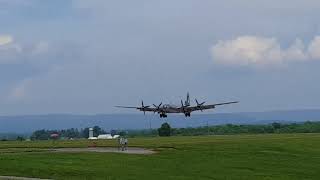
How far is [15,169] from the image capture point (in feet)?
127

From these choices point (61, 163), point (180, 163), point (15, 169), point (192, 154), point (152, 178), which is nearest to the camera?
point (152, 178)

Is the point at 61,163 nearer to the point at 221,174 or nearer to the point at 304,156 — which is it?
the point at 221,174

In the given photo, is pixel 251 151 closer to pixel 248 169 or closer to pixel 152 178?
pixel 248 169

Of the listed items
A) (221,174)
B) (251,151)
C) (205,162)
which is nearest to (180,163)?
(205,162)

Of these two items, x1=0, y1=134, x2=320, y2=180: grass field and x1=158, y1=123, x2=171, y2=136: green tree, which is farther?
x1=158, y1=123, x2=171, y2=136: green tree

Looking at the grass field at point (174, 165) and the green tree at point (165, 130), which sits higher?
the green tree at point (165, 130)

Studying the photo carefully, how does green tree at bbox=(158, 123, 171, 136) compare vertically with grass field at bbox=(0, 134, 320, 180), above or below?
above

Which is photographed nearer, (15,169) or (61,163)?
(15,169)

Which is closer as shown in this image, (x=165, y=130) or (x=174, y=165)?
(x=174, y=165)

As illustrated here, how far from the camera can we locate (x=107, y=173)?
37.6 meters

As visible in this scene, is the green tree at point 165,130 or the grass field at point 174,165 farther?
the green tree at point 165,130

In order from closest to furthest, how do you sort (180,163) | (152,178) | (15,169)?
(152,178), (15,169), (180,163)

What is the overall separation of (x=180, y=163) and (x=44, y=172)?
11145 mm

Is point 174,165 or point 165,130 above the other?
point 165,130
